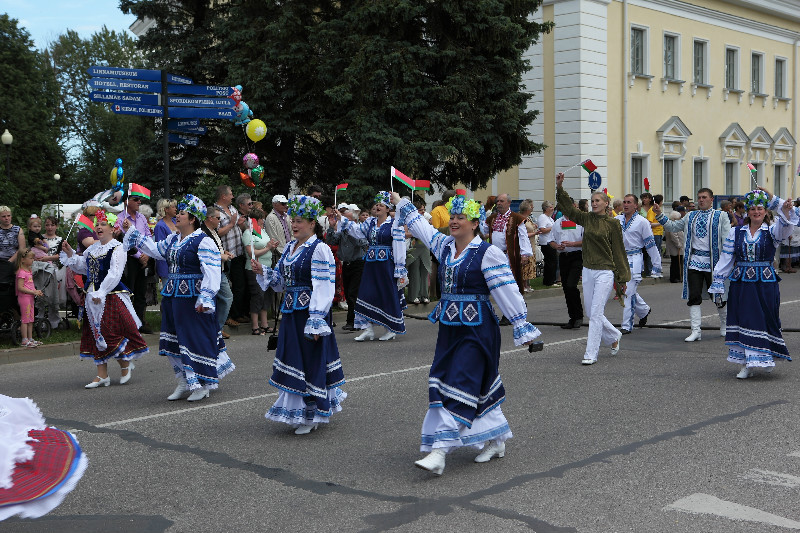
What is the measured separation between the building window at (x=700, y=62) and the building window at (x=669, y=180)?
132 inches

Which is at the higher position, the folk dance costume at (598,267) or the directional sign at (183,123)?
the directional sign at (183,123)

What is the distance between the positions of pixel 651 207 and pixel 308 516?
19436 millimetres

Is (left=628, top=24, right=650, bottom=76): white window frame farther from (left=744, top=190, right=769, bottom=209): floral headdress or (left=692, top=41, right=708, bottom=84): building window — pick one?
(left=744, top=190, right=769, bottom=209): floral headdress

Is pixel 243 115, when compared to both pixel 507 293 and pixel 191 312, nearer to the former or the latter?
pixel 191 312

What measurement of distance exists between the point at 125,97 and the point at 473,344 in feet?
32.8

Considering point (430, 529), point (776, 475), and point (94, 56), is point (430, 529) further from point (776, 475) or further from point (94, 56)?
point (94, 56)

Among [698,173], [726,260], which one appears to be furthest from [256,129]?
[698,173]

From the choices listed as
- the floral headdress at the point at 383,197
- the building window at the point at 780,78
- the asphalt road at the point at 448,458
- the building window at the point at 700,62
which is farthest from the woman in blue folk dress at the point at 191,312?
the building window at the point at 780,78

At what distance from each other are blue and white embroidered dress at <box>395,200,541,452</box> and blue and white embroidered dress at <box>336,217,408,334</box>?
20.5 ft

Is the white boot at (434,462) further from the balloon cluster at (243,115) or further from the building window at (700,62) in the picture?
the building window at (700,62)

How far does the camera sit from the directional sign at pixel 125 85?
565 inches

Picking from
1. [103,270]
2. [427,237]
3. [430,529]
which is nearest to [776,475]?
[430,529]

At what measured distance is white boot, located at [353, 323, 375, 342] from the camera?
1329 centimetres

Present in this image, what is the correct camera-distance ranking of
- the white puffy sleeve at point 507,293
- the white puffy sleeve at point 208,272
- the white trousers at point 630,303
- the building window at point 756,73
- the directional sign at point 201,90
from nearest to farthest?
the white puffy sleeve at point 507,293, the white puffy sleeve at point 208,272, the white trousers at point 630,303, the directional sign at point 201,90, the building window at point 756,73
